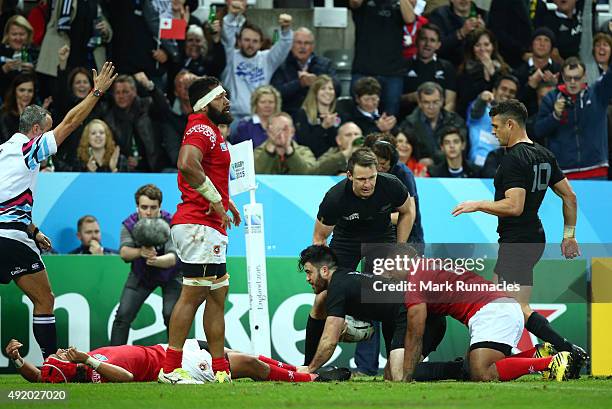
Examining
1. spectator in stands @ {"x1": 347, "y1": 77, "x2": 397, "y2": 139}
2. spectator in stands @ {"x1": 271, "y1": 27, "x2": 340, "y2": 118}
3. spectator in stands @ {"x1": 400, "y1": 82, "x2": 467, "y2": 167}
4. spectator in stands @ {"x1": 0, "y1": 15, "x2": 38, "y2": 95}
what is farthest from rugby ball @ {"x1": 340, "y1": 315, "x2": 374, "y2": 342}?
spectator in stands @ {"x1": 0, "y1": 15, "x2": 38, "y2": 95}

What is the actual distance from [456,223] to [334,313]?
4.16 metres

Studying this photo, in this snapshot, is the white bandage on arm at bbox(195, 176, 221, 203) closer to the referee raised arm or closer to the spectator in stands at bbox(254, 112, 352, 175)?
the referee raised arm

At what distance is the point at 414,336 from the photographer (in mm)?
10695

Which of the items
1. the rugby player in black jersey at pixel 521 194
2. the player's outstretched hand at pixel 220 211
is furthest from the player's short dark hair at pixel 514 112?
the player's outstretched hand at pixel 220 211

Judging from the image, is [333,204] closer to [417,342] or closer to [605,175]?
[417,342]

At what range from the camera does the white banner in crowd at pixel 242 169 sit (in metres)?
12.5

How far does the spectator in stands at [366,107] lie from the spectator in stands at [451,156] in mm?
849

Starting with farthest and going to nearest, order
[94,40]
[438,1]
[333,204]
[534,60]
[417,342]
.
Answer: [438,1], [534,60], [94,40], [333,204], [417,342]

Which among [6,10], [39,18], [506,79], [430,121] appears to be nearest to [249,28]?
[430,121]

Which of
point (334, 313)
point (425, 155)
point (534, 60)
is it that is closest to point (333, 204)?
point (334, 313)

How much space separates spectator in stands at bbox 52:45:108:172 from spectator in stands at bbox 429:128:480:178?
13.9ft

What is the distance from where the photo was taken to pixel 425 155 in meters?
15.9

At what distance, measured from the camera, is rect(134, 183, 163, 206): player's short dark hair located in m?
13.4

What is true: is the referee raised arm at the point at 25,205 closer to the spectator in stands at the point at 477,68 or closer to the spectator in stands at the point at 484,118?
the spectator in stands at the point at 484,118
